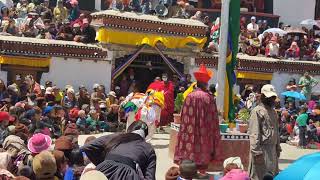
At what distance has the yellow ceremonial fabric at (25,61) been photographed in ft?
55.0

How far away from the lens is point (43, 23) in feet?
61.2

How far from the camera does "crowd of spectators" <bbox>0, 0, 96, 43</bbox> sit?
1788cm

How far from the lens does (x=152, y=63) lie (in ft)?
61.9

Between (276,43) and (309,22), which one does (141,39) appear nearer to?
(276,43)

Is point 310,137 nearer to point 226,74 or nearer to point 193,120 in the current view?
point 226,74

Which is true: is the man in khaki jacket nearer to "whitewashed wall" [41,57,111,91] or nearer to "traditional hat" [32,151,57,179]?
"traditional hat" [32,151,57,179]

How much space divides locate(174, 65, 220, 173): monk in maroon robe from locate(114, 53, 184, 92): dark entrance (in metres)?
9.11

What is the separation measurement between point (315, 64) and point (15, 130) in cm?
1467

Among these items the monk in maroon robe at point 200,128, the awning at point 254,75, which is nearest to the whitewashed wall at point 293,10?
the awning at point 254,75

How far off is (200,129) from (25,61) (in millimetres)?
8861

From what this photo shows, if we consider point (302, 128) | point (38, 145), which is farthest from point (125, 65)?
point (38, 145)

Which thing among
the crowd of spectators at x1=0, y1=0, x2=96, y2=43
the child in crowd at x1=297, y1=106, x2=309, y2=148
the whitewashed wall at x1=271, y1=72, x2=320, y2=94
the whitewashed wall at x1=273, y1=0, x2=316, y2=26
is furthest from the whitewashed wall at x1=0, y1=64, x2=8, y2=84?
the whitewashed wall at x1=273, y1=0, x2=316, y2=26

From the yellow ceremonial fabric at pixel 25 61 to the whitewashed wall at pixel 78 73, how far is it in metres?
0.24

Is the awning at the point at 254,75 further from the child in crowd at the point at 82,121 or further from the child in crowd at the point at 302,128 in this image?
the child in crowd at the point at 82,121
